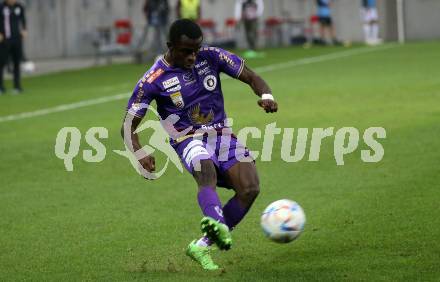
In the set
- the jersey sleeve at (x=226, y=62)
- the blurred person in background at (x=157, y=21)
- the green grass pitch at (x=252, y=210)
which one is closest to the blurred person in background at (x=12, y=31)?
the green grass pitch at (x=252, y=210)

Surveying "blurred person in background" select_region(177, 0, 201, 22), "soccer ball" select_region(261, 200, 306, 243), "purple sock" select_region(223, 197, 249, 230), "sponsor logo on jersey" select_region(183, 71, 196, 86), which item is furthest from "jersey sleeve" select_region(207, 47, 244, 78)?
"blurred person in background" select_region(177, 0, 201, 22)

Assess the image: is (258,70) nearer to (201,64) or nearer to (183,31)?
(201,64)

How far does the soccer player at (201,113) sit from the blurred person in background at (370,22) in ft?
109

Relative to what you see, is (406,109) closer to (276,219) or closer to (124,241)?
(124,241)

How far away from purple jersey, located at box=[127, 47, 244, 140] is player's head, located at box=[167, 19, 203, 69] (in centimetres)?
25

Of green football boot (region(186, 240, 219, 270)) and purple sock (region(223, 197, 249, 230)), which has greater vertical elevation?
purple sock (region(223, 197, 249, 230))

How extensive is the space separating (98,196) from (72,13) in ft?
102

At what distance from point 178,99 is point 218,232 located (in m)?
1.40

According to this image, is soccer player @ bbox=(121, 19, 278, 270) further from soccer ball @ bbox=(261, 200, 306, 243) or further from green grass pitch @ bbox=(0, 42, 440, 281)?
green grass pitch @ bbox=(0, 42, 440, 281)

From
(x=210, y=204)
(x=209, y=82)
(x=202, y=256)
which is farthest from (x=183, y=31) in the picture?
(x=202, y=256)

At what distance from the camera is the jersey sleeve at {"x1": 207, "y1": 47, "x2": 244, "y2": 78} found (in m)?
9.22

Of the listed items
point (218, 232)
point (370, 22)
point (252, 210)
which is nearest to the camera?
point (218, 232)

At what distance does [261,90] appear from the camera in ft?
29.8

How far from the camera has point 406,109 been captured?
19.6 m
